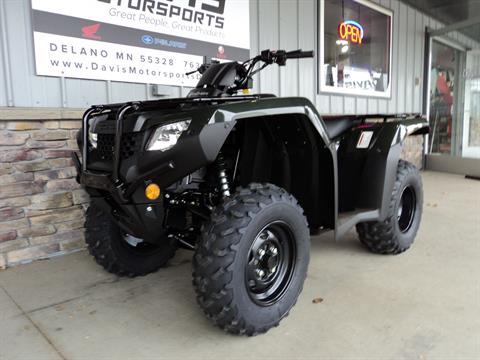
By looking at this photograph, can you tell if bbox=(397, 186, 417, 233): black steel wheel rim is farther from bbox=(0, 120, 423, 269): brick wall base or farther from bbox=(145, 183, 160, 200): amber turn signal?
bbox=(0, 120, 423, 269): brick wall base

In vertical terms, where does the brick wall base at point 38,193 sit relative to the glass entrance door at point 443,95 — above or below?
below

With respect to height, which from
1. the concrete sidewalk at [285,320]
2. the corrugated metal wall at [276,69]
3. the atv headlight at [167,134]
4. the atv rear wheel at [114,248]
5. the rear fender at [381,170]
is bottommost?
the concrete sidewalk at [285,320]

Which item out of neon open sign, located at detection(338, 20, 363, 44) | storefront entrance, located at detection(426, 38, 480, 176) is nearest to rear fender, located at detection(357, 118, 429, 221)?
neon open sign, located at detection(338, 20, 363, 44)

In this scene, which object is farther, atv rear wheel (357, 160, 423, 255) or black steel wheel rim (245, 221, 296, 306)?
atv rear wheel (357, 160, 423, 255)

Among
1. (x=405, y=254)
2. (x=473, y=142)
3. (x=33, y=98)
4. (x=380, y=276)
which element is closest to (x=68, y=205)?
(x=33, y=98)

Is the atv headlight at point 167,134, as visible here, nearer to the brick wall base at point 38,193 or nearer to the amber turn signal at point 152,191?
the amber turn signal at point 152,191

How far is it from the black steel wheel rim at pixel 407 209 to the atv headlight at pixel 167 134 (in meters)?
2.31

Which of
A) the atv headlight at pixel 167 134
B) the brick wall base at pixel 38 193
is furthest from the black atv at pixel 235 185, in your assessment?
the brick wall base at pixel 38 193

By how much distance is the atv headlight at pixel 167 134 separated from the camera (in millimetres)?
1775

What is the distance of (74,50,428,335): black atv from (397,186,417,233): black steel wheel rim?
0.21m

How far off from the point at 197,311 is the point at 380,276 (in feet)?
4.45

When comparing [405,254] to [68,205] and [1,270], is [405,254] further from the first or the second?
[1,270]

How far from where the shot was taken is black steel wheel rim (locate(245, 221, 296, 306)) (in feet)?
6.79

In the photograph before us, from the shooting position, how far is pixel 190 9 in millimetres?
4105
